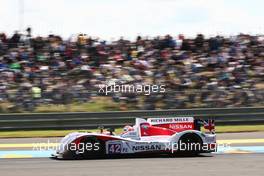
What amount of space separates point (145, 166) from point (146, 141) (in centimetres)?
140

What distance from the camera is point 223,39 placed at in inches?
857

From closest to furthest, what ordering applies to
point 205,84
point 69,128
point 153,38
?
point 69,128 < point 205,84 < point 153,38

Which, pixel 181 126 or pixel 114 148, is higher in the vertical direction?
pixel 181 126

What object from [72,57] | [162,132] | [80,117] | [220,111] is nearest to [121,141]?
[162,132]

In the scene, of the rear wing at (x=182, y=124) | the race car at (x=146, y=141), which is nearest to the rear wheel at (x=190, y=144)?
the race car at (x=146, y=141)

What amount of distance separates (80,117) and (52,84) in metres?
1.66

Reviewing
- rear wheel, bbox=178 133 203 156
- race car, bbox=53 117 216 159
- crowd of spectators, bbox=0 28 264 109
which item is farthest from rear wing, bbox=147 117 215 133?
crowd of spectators, bbox=0 28 264 109

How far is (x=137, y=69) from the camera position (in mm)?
19266

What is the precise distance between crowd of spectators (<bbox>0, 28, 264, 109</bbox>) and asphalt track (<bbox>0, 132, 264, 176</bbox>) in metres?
6.67

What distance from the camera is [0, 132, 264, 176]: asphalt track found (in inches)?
345

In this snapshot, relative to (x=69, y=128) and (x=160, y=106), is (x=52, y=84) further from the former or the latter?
(x=160, y=106)

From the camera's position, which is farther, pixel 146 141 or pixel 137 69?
pixel 137 69

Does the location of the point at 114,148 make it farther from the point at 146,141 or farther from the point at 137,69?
the point at 137,69

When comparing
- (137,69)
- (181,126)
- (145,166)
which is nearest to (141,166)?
(145,166)
